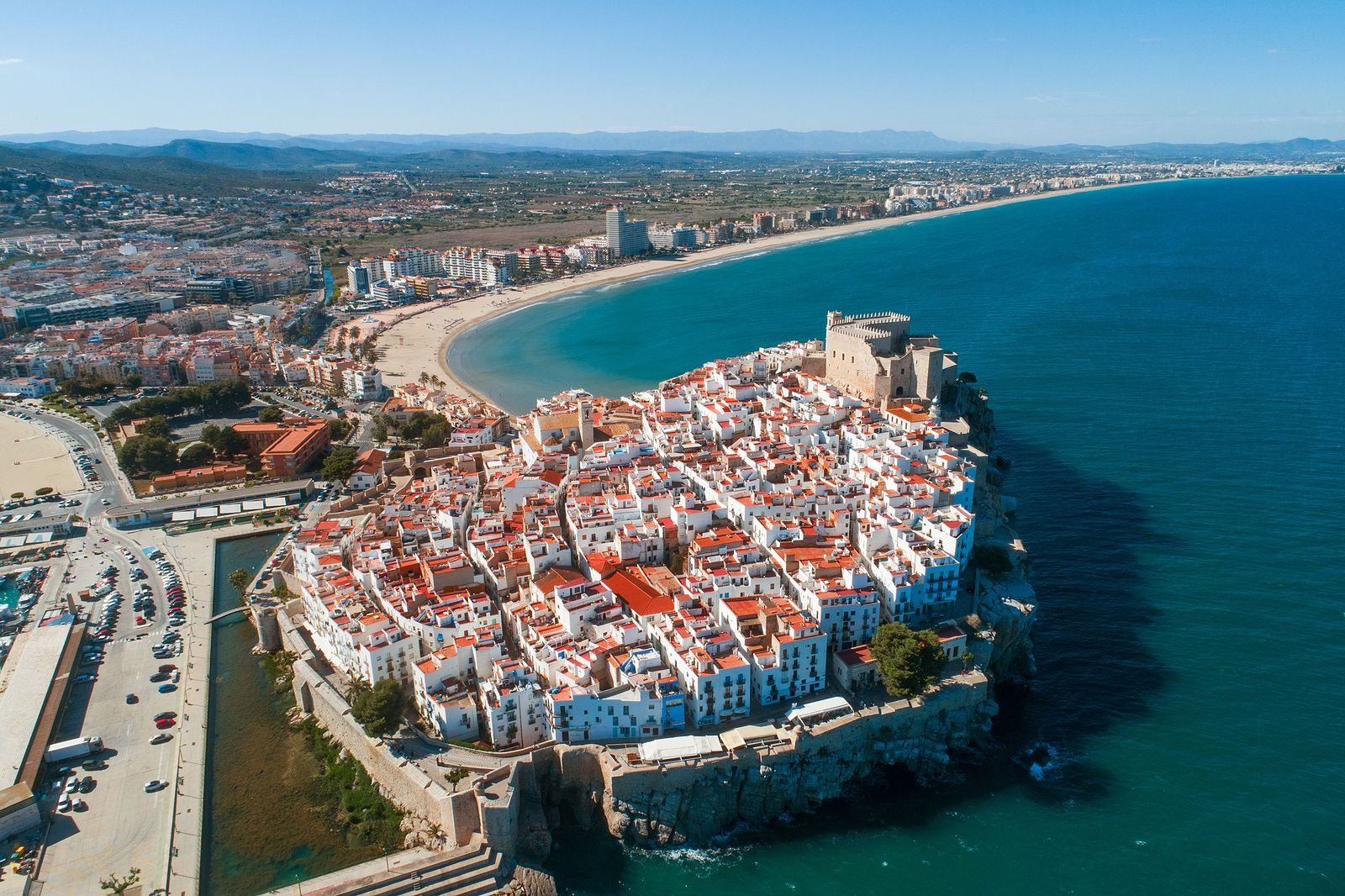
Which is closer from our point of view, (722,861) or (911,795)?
(722,861)

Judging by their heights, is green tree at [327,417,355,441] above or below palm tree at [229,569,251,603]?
above

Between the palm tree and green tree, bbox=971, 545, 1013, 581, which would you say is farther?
the palm tree

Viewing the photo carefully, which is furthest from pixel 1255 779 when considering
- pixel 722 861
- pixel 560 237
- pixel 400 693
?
pixel 560 237

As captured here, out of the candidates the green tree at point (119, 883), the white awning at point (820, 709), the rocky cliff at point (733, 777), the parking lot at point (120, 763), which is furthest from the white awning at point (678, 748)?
the green tree at point (119, 883)

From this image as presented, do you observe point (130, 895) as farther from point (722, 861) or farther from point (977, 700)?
point (977, 700)

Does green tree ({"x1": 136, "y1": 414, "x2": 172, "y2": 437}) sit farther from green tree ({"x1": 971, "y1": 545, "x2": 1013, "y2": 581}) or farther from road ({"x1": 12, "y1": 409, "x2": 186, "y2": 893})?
green tree ({"x1": 971, "y1": 545, "x2": 1013, "y2": 581})

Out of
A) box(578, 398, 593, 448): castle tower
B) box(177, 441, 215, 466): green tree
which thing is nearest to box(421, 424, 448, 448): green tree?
box(578, 398, 593, 448): castle tower
